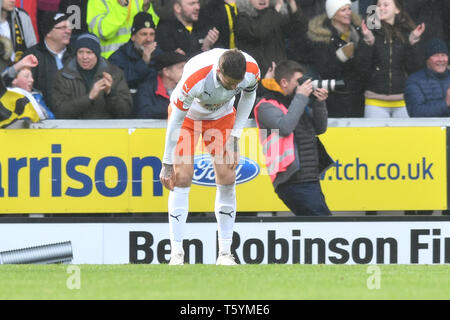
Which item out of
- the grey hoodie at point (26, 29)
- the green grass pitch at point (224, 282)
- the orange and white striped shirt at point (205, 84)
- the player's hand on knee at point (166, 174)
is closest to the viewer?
the green grass pitch at point (224, 282)

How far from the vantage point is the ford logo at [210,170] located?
42.1 feet

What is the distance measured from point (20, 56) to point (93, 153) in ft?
4.48

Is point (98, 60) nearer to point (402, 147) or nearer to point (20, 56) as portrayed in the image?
point (20, 56)

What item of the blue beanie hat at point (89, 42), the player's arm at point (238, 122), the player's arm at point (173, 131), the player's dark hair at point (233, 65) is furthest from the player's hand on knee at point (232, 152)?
the blue beanie hat at point (89, 42)

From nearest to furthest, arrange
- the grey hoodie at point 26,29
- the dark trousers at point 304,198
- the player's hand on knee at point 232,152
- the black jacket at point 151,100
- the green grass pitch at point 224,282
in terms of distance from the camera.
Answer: the green grass pitch at point 224,282 < the player's hand on knee at point 232,152 < the grey hoodie at point 26,29 < the black jacket at point 151,100 < the dark trousers at point 304,198

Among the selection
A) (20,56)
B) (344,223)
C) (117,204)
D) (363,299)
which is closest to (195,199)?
(117,204)

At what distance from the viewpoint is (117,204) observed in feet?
41.9

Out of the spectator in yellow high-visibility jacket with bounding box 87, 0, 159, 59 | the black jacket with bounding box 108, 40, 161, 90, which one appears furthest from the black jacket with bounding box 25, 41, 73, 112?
the black jacket with bounding box 108, 40, 161, 90

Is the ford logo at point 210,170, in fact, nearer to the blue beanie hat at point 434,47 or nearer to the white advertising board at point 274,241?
the white advertising board at point 274,241

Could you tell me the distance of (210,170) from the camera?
12.8 m

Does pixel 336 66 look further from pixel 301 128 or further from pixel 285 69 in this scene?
pixel 301 128

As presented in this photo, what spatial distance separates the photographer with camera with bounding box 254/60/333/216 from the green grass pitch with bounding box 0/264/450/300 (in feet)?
8.92

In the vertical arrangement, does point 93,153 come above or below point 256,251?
above
